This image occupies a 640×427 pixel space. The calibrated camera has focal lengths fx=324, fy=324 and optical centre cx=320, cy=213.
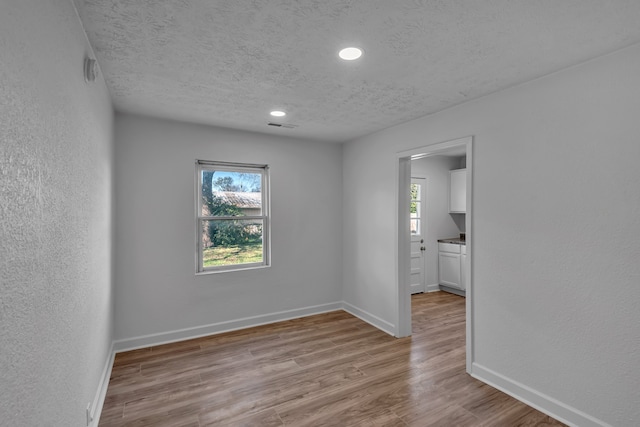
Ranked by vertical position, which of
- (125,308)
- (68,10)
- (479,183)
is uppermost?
(68,10)

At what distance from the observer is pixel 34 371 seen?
109cm

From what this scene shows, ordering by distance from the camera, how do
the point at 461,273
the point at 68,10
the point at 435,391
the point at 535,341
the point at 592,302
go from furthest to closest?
1. the point at 461,273
2. the point at 435,391
3. the point at 535,341
4. the point at 592,302
5. the point at 68,10

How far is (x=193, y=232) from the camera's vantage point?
3.71 meters

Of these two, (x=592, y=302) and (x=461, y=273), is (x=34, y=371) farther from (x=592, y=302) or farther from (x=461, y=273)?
(x=461, y=273)

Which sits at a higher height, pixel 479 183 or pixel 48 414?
pixel 479 183

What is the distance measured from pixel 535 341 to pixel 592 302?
19.9 inches

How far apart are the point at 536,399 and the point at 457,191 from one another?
405 centimetres

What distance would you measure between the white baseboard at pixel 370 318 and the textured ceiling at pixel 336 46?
8.20ft

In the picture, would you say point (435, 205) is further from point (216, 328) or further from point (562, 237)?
point (216, 328)

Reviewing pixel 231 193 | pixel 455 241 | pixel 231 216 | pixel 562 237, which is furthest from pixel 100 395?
pixel 455 241

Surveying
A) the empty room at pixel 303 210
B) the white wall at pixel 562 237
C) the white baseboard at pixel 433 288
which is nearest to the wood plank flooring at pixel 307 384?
the empty room at pixel 303 210

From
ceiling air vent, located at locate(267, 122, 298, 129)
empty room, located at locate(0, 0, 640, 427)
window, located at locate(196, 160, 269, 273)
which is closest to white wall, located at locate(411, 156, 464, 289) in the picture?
empty room, located at locate(0, 0, 640, 427)

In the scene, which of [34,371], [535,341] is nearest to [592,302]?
[535,341]

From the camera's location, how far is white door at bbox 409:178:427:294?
5.65 meters
